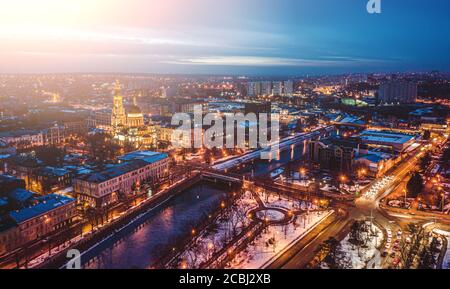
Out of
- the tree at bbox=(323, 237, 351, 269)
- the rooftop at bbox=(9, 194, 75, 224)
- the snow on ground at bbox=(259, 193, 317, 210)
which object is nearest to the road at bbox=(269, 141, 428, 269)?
the tree at bbox=(323, 237, 351, 269)

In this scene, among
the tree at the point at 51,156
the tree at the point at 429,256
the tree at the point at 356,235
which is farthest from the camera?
the tree at the point at 51,156

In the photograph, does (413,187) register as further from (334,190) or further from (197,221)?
(197,221)

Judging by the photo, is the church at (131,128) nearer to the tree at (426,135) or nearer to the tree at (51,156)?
the tree at (51,156)

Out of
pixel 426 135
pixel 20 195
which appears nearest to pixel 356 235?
pixel 20 195

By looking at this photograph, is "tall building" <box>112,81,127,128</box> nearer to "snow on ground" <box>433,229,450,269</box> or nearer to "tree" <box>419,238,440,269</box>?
"snow on ground" <box>433,229,450,269</box>

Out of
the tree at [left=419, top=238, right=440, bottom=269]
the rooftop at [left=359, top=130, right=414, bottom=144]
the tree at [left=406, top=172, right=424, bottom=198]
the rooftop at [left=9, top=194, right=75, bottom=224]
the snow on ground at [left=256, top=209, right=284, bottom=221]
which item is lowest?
the snow on ground at [left=256, top=209, right=284, bottom=221]

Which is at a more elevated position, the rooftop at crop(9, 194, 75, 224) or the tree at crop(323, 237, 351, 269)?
the rooftop at crop(9, 194, 75, 224)

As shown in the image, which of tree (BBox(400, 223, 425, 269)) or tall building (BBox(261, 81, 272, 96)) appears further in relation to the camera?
tall building (BBox(261, 81, 272, 96))

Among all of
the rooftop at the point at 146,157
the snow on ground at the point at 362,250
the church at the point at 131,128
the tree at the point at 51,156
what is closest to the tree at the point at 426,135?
the snow on ground at the point at 362,250

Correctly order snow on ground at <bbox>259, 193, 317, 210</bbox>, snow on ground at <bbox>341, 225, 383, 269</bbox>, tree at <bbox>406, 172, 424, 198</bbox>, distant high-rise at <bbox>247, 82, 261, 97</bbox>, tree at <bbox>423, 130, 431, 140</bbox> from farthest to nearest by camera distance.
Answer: distant high-rise at <bbox>247, 82, 261, 97</bbox> → tree at <bbox>423, 130, 431, 140</bbox> → tree at <bbox>406, 172, 424, 198</bbox> → snow on ground at <bbox>259, 193, 317, 210</bbox> → snow on ground at <bbox>341, 225, 383, 269</bbox>
